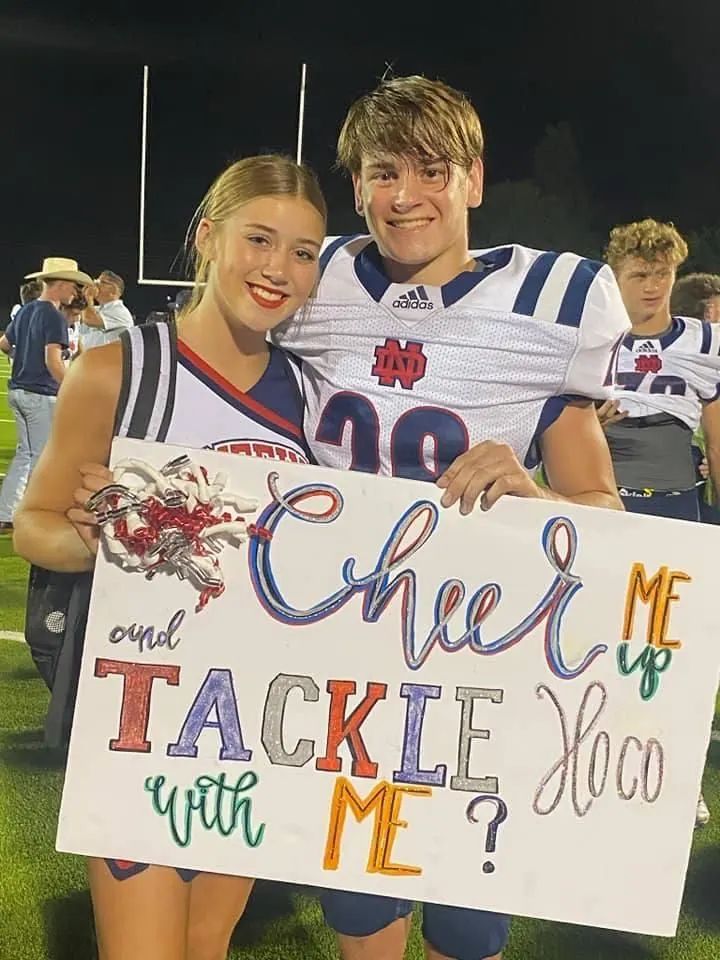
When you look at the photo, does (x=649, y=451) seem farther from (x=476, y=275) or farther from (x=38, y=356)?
Result: (x=38, y=356)

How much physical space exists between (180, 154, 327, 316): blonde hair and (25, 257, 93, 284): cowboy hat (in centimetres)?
47

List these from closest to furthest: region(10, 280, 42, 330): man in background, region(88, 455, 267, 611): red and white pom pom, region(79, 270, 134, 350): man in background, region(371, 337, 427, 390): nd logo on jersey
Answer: region(88, 455, 267, 611): red and white pom pom → region(371, 337, 427, 390): nd logo on jersey → region(79, 270, 134, 350): man in background → region(10, 280, 42, 330): man in background

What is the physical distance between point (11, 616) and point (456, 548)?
2334mm

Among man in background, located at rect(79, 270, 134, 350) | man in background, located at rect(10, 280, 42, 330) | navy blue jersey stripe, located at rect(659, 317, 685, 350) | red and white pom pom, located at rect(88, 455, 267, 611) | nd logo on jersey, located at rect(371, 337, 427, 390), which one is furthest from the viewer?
man in background, located at rect(10, 280, 42, 330)

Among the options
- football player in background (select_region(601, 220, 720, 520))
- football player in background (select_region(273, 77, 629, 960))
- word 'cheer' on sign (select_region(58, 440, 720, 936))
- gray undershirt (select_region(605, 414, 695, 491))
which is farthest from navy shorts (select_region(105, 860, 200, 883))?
gray undershirt (select_region(605, 414, 695, 491))

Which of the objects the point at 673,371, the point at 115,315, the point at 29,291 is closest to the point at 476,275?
the point at 115,315

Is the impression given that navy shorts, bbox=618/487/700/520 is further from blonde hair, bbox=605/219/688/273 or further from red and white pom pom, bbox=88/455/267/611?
red and white pom pom, bbox=88/455/267/611

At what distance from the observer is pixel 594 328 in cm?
124

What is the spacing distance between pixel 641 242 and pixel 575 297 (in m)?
0.50

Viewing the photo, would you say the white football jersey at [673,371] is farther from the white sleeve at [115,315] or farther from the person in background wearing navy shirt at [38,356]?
the person in background wearing navy shirt at [38,356]

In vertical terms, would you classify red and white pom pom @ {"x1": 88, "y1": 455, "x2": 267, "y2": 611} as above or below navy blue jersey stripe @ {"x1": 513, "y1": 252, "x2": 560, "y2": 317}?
below

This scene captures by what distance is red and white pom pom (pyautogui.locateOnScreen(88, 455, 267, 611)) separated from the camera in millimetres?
1172

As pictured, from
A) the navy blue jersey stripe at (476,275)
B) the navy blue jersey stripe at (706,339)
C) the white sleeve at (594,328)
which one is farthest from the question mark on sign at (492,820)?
the navy blue jersey stripe at (706,339)

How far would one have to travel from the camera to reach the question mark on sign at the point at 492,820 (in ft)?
4.17
